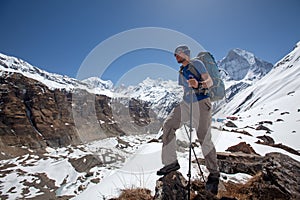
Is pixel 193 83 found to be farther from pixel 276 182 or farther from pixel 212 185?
pixel 276 182

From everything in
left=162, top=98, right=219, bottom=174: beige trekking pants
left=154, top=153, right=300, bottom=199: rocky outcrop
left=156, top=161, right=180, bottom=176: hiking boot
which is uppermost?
left=162, top=98, right=219, bottom=174: beige trekking pants

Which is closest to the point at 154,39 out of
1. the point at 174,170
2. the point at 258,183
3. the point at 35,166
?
the point at 174,170

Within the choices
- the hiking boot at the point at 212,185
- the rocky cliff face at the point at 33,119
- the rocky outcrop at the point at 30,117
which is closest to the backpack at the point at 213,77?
the hiking boot at the point at 212,185

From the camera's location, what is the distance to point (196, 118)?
4.50 metres

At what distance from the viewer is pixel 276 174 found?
4461mm

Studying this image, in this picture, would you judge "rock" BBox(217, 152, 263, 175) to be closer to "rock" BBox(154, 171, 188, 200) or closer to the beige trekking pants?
the beige trekking pants

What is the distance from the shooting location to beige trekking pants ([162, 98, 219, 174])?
436 centimetres

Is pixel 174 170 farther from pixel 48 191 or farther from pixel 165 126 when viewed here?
pixel 48 191

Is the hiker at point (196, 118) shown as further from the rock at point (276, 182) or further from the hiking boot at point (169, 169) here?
the rock at point (276, 182)

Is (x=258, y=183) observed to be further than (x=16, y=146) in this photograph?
No

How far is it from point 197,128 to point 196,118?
8.9 inches

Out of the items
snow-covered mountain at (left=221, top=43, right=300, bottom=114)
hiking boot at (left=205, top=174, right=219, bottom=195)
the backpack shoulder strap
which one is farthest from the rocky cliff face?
hiking boot at (left=205, top=174, right=219, bottom=195)

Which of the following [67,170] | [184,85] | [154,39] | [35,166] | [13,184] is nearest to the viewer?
[184,85]

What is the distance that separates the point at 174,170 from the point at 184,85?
2.03 metres
